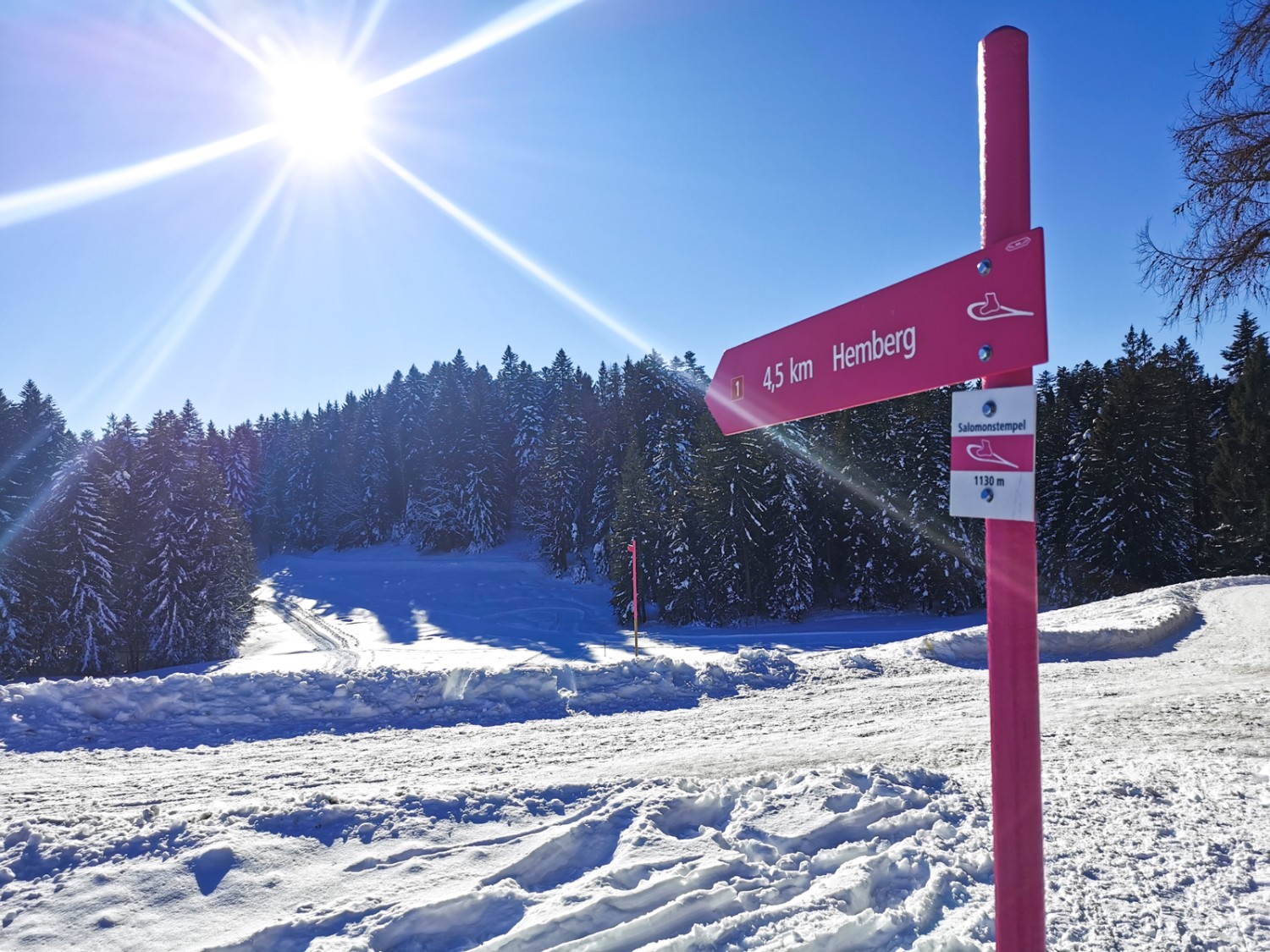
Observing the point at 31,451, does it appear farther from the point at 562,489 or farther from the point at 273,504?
the point at 273,504

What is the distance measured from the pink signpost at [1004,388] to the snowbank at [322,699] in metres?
7.66

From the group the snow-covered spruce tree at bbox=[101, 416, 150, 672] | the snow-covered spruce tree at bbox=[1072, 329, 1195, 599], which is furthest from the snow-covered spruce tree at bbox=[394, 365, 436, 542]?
the snow-covered spruce tree at bbox=[1072, 329, 1195, 599]

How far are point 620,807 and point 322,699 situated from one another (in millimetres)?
6230

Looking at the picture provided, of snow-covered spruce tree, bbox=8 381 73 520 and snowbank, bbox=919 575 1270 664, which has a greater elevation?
snow-covered spruce tree, bbox=8 381 73 520

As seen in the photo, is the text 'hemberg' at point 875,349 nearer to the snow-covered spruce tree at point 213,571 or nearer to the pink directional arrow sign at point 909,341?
the pink directional arrow sign at point 909,341

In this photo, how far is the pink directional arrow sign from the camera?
5.77 ft

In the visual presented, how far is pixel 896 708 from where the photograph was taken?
8.73m

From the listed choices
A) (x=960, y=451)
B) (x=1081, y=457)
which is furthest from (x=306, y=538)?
(x=960, y=451)

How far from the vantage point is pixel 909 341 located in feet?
6.58

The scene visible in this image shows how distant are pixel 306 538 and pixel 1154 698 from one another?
3094 inches

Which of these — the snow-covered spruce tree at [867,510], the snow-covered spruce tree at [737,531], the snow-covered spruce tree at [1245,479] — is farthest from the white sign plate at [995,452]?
the snow-covered spruce tree at [1245,479]

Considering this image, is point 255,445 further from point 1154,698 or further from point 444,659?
point 1154,698

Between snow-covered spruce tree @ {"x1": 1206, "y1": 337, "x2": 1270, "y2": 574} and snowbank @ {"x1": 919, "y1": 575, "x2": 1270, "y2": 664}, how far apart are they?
16.6 metres

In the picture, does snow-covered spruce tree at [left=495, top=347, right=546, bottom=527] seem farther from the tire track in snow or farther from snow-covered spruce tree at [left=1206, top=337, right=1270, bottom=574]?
snow-covered spruce tree at [left=1206, top=337, right=1270, bottom=574]
